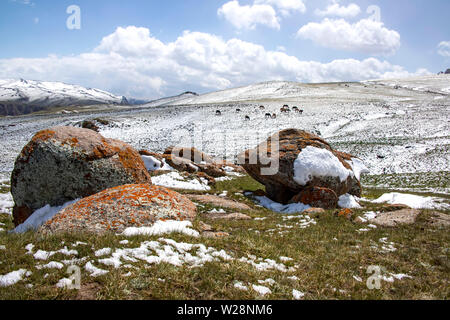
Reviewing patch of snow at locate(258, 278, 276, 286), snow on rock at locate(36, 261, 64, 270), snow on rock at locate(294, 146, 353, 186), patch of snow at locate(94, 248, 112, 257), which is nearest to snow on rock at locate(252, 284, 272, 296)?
patch of snow at locate(258, 278, 276, 286)

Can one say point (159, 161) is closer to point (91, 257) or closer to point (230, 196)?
point (230, 196)

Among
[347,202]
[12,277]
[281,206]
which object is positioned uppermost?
[12,277]

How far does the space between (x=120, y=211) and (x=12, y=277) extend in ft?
11.4

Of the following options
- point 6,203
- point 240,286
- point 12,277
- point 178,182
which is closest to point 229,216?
point 240,286

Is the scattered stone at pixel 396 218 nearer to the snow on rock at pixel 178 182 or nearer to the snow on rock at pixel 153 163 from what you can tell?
the snow on rock at pixel 178 182

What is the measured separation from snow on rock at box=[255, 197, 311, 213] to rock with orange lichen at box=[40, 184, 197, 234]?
8.11 m

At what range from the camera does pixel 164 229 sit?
25.1ft

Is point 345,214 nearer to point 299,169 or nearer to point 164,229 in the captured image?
point 299,169

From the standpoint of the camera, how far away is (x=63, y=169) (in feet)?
35.3

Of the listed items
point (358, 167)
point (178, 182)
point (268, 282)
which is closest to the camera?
point (268, 282)

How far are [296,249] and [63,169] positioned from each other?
9560 mm

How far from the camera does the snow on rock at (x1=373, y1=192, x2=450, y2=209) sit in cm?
1839

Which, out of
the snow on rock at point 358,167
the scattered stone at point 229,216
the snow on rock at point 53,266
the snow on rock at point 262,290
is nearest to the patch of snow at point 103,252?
the snow on rock at point 53,266
